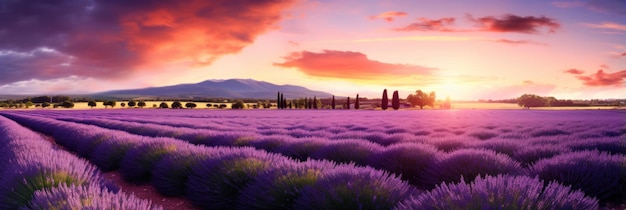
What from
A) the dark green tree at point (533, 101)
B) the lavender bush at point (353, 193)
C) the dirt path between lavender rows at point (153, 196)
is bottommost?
the dirt path between lavender rows at point (153, 196)

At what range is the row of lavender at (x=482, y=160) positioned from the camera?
14.3 ft

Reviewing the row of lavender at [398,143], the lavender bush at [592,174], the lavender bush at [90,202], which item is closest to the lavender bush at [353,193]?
the lavender bush at [90,202]

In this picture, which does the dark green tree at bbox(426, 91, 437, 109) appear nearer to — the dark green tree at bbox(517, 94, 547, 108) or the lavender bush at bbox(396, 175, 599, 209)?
the dark green tree at bbox(517, 94, 547, 108)

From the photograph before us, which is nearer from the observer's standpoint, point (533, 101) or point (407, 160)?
point (407, 160)

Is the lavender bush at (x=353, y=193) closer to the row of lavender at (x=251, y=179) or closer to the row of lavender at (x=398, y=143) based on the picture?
the row of lavender at (x=251, y=179)

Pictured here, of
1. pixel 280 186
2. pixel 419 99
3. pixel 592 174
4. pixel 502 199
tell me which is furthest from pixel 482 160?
pixel 419 99

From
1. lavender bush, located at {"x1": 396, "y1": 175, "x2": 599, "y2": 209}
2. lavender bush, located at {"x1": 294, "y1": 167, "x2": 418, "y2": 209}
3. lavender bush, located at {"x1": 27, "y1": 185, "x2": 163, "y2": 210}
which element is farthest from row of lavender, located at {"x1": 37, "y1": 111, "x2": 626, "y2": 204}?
Result: lavender bush, located at {"x1": 27, "y1": 185, "x2": 163, "y2": 210}

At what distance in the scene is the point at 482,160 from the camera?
493 centimetres

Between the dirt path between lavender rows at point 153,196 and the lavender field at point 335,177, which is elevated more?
the lavender field at point 335,177

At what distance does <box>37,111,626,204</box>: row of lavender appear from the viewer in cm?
437

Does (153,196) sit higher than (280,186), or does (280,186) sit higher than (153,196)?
(280,186)

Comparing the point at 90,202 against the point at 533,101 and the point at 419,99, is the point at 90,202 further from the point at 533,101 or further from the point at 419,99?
the point at 419,99

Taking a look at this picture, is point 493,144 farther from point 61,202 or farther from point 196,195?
point 61,202

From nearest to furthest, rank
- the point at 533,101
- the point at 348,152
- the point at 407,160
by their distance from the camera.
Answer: the point at 407,160 < the point at 348,152 < the point at 533,101
